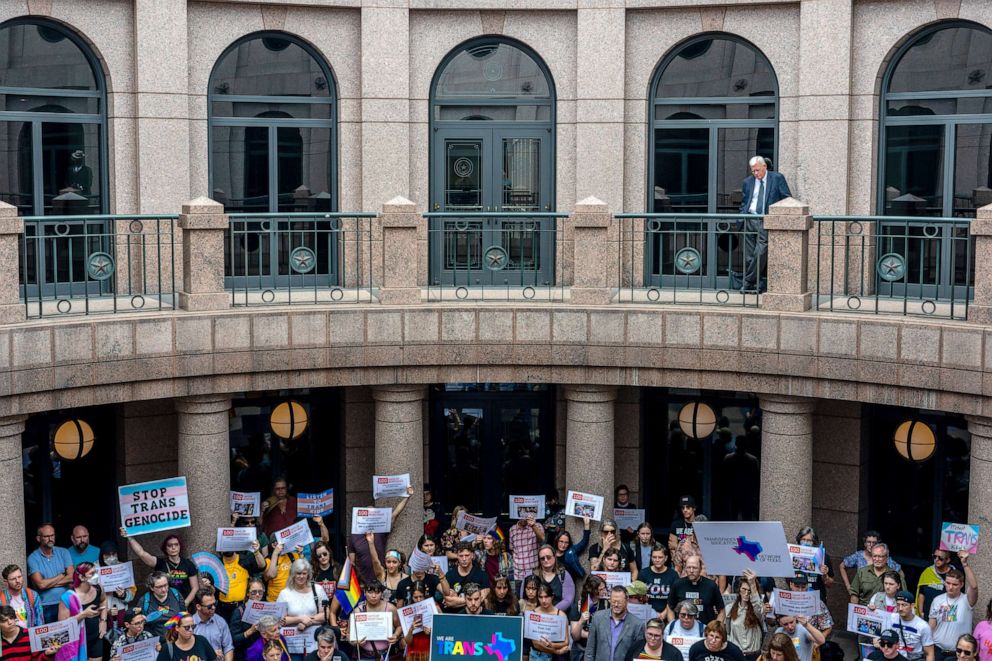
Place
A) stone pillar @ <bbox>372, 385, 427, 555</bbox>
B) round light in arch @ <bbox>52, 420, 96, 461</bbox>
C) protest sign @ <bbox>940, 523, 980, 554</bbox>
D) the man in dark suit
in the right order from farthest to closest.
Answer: round light in arch @ <bbox>52, 420, 96, 461</bbox> < stone pillar @ <bbox>372, 385, 427, 555</bbox> < the man in dark suit < protest sign @ <bbox>940, 523, 980, 554</bbox>

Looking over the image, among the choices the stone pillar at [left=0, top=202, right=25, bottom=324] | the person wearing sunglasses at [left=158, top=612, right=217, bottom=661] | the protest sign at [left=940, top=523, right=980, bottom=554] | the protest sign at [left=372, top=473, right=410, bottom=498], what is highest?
the stone pillar at [left=0, top=202, right=25, bottom=324]

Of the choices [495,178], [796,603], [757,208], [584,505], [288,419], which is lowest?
[796,603]

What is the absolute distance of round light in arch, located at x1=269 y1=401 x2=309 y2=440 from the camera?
22000 millimetres

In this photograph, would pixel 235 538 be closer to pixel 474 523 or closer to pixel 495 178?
pixel 474 523

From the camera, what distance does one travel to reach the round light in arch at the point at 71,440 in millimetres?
20516

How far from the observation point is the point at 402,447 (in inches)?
800

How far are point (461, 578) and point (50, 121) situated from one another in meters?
8.00

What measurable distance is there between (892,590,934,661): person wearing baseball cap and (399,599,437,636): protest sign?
4680 mm

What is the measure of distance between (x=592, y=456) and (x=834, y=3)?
659 centimetres

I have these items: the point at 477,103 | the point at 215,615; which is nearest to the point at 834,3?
the point at 477,103

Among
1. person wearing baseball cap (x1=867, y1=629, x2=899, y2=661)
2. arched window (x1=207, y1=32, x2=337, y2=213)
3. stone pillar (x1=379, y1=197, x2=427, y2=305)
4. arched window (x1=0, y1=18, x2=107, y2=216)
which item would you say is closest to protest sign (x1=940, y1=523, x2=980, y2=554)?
person wearing baseball cap (x1=867, y1=629, x2=899, y2=661)

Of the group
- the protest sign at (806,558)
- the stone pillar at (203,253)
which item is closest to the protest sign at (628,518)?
the protest sign at (806,558)

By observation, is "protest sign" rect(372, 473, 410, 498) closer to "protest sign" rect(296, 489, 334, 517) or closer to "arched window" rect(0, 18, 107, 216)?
"protest sign" rect(296, 489, 334, 517)

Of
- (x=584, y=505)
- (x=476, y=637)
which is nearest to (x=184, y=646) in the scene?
(x=476, y=637)
